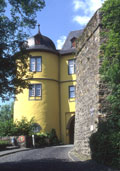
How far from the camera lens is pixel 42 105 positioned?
26.1 meters

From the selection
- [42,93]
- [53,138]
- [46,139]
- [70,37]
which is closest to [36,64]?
[42,93]

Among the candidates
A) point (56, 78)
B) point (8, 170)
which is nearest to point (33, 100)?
point (56, 78)

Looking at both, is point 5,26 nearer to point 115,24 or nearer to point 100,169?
point 115,24

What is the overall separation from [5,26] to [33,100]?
58.0 feet

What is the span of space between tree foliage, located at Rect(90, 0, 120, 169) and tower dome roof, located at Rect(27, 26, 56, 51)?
19564mm

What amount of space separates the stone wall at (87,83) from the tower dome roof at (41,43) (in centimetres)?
1467

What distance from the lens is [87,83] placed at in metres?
11.6

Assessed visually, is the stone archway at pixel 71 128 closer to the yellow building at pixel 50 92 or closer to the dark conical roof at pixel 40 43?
the yellow building at pixel 50 92

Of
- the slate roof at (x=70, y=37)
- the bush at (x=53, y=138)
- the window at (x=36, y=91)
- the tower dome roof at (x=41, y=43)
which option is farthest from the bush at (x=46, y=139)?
the slate roof at (x=70, y=37)

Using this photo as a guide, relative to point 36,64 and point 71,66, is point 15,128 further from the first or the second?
point 71,66

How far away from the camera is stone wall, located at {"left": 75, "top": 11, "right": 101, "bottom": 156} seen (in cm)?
1016

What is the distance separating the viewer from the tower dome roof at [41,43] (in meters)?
27.9

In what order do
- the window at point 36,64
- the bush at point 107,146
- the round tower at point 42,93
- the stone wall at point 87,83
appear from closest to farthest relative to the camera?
the bush at point 107,146 → the stone wall at point 87,83 → the round tower at point 42,93 → the window at point 36,64

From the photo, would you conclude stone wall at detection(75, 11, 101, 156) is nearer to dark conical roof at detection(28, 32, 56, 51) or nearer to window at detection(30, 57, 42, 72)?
window at detection(30, 57, 42, 72)
